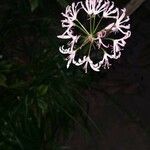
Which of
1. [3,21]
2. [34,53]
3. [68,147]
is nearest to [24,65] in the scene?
[34,53]

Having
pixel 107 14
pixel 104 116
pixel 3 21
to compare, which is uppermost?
pixel 107 14

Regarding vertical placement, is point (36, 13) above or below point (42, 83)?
above

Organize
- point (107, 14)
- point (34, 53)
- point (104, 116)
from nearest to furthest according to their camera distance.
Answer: point (107, 14) → point (34, 53) → point (104, 116)

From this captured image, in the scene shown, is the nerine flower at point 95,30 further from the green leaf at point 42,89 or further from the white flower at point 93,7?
the green leaf at point 42,89

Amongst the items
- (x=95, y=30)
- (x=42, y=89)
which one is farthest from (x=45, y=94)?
(x=95, y=30)

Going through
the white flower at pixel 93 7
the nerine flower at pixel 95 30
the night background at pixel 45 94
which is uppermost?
the white flower at pixel 93 7

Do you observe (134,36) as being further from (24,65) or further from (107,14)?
(107,14)

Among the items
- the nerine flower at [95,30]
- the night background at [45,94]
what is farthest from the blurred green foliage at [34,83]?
the nerine flower at [95,30]

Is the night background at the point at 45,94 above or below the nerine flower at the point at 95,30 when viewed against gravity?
below
